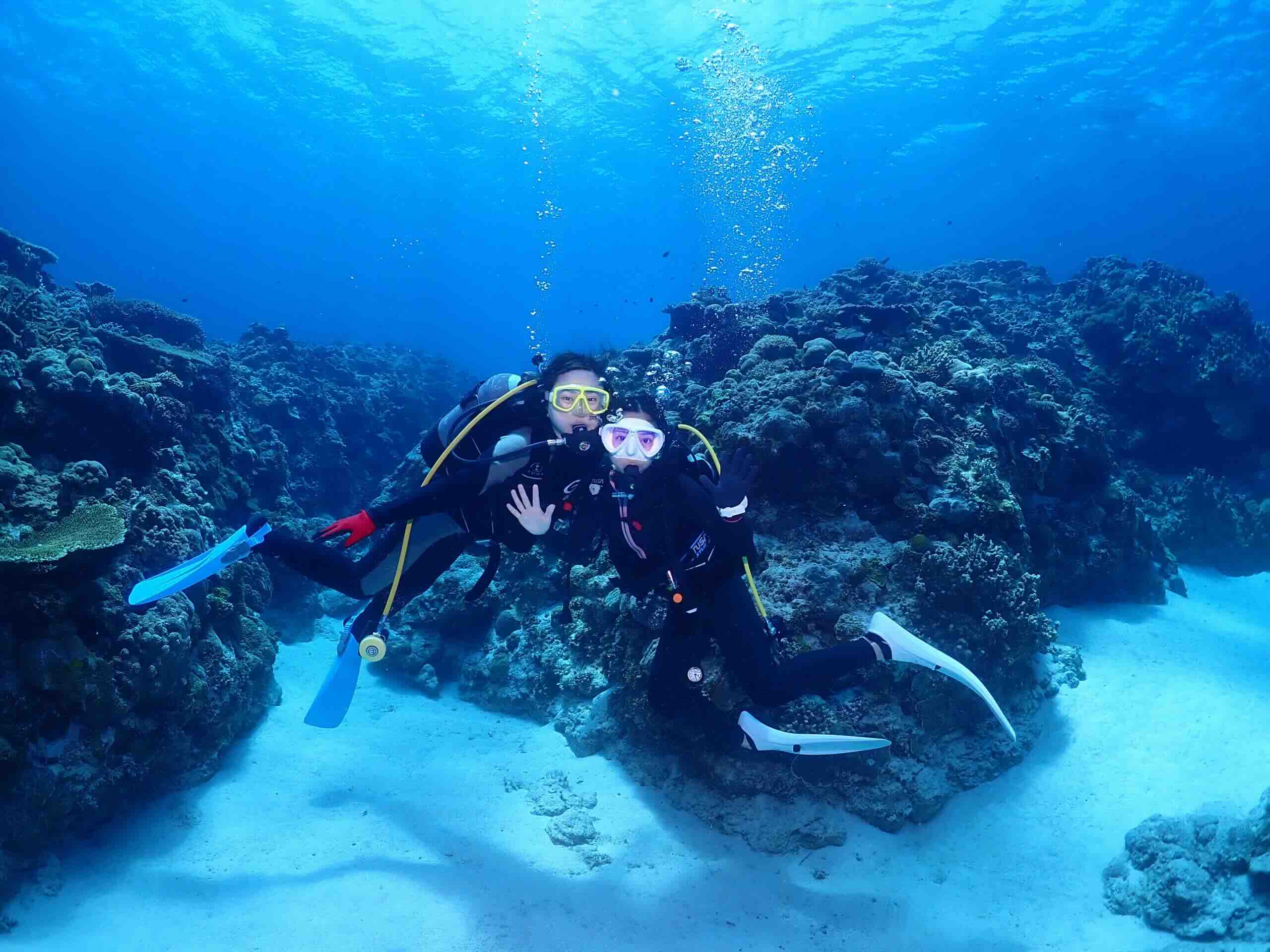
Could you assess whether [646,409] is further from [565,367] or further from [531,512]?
[531,512]

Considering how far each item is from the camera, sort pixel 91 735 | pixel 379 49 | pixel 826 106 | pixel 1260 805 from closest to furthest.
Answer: pixel 1260 805 < pixel 91 735 < pixel 379 49 < pixel 826 106

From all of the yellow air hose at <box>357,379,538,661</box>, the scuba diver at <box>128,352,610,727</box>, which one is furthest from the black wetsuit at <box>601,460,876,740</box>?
the yellow air hose at <box>357,379,538,661</box>

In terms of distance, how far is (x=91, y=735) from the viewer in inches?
213

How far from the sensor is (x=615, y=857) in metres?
5.32

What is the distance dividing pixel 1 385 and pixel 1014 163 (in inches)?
2801

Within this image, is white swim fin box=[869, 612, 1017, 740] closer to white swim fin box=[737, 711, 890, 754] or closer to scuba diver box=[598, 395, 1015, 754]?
scuba diver box=[598, 395, 1015, 754]

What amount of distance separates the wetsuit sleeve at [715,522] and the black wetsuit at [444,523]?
0.88 m

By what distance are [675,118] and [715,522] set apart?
1825 inches

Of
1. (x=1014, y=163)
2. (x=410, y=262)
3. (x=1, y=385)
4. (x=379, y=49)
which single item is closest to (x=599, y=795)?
(x=1, y=385)

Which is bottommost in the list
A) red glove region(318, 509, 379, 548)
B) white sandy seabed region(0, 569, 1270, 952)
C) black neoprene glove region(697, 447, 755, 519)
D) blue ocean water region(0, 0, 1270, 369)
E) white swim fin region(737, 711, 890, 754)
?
white sandy seabed region(0, 569, 1270, 952)

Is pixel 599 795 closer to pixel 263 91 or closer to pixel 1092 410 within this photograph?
pixel 1092 410

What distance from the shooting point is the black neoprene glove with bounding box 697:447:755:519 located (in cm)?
468

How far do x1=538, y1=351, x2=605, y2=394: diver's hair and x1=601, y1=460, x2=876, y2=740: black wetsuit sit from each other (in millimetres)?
1090

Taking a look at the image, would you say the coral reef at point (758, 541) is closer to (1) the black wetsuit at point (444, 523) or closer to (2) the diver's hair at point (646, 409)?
(1) the black wetsuit at point (444, 523)
